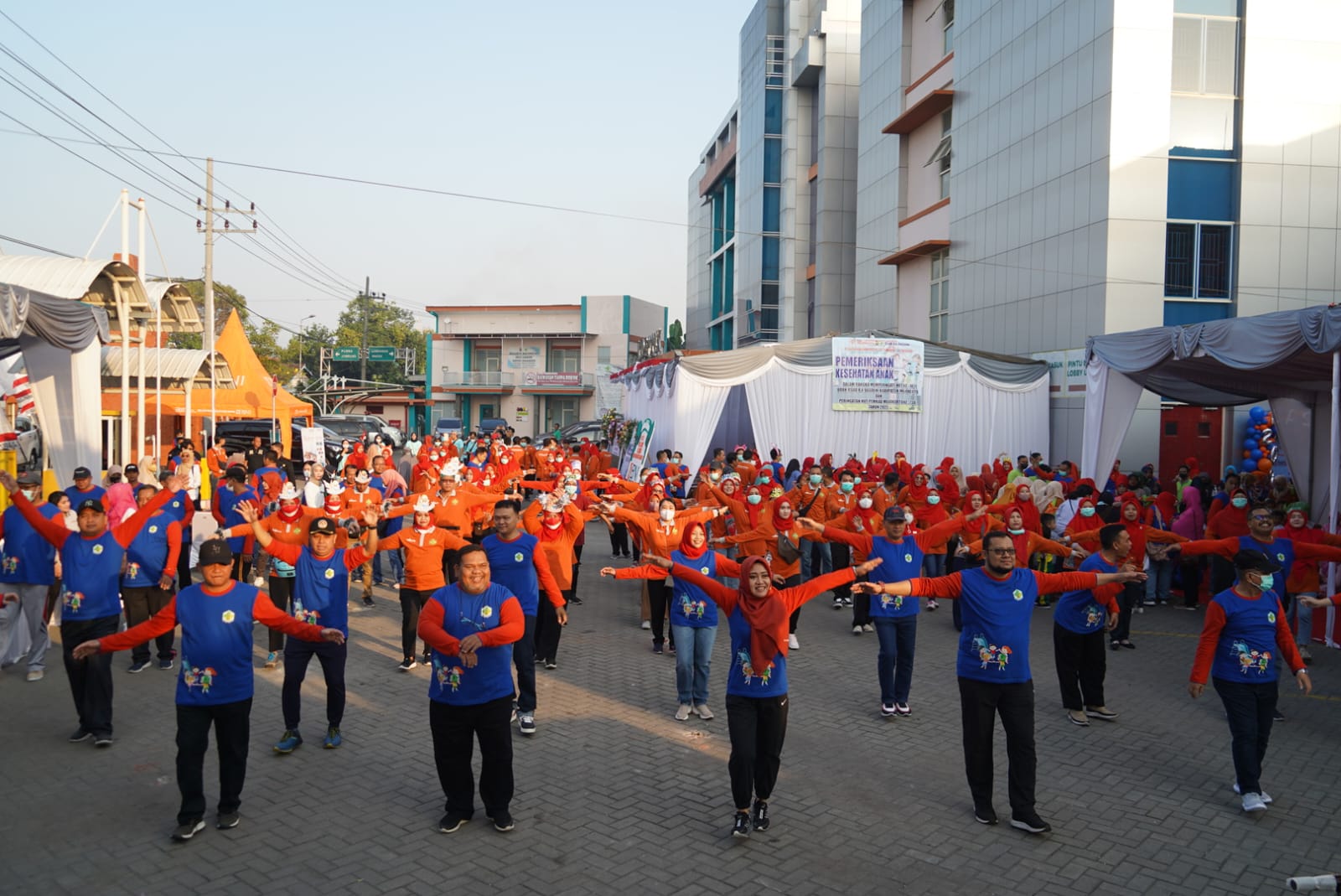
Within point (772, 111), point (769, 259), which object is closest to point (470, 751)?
point (769, 259)

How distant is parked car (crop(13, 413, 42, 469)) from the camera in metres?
15.1

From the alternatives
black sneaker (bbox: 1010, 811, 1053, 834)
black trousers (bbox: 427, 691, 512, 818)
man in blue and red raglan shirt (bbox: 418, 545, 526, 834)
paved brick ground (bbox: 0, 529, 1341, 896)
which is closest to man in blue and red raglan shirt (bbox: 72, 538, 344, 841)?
paved brick ground (bbox: 0, 529, 1341, 896)

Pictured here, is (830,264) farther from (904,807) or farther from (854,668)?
(904,807)

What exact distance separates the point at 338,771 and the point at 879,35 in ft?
102

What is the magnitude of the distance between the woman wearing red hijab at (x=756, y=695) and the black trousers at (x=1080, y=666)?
3620 millimetres

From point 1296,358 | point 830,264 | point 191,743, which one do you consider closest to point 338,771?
point 191,743

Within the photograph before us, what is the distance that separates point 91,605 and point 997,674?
6651mm

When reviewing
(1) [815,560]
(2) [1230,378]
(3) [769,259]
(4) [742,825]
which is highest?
(3) [769,259]

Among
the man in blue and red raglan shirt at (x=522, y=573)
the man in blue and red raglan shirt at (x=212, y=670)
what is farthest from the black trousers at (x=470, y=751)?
the man in blue and red raglan shirt at (x=522, y=573)

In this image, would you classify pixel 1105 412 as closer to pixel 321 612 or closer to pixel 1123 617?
pixel 1123 617

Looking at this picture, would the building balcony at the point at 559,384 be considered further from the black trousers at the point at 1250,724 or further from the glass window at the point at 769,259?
the black trousers at the point at 1250,724

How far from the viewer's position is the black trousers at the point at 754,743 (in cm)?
554

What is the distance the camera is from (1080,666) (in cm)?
807

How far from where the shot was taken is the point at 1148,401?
19609 millimetres
